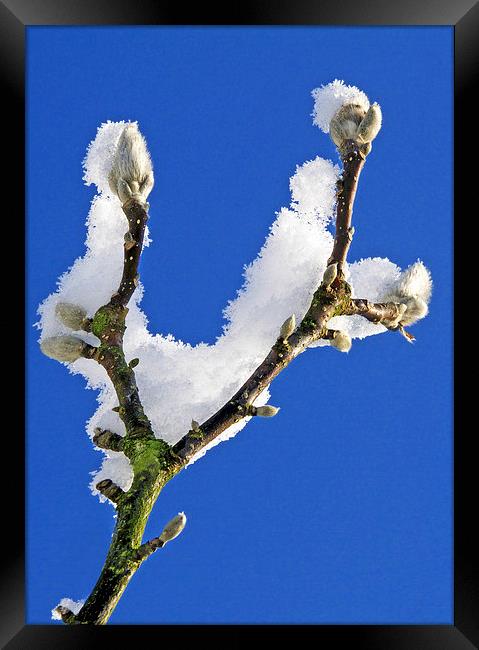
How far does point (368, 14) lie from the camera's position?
1.46 meters

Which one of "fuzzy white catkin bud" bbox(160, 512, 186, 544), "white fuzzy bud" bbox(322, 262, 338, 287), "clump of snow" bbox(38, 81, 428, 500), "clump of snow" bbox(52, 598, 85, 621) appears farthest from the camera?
"clump of snow" bbox(38, 81, 428, 500)

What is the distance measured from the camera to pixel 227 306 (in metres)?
1.70

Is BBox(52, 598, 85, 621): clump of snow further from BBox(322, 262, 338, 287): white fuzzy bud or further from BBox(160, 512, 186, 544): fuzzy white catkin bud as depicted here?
BBox(322, 262, 338, 287): white fuzzy bud

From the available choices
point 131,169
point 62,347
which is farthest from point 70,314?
point 131,169

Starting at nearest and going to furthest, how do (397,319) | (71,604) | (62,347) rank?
(71,604)
(62,347)
(397,319)

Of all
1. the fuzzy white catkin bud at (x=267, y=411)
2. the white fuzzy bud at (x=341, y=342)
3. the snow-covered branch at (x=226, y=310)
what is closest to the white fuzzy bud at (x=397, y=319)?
the snow-covered branch at (x=226, y=310)

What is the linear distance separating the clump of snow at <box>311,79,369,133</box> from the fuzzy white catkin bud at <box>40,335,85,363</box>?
0.82 meters

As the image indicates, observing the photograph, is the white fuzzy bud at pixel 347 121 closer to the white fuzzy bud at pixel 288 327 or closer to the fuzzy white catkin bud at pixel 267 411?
the white fuzzy bud at pixel 288 327

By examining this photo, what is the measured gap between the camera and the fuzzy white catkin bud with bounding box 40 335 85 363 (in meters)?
1.56

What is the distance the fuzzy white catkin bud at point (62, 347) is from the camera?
1564mm

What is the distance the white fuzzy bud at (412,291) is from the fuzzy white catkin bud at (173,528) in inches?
30.2

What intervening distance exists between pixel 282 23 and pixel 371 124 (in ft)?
0.99

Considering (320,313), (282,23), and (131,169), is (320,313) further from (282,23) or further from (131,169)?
(282,23)

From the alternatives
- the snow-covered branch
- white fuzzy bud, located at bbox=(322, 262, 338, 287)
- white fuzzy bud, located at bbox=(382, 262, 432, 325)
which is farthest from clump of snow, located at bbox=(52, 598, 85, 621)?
white fuzzy bud, located at bbox=(382, 262, 432, 325)
